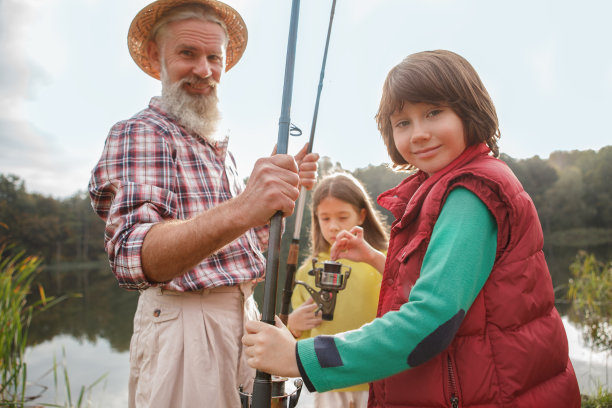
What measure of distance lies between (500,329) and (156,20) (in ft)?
7.51

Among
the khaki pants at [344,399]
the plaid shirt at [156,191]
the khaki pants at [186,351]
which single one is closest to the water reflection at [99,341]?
the khaki pants at [344,399]

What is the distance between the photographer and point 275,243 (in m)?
1.39

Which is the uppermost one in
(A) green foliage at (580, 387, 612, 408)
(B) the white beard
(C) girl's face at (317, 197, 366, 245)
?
(B) the white beard

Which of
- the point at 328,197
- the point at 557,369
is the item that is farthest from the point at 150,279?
the point at 328,197

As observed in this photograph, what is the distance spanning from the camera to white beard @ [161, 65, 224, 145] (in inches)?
86.1

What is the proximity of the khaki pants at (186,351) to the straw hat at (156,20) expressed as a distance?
1470 millimetres

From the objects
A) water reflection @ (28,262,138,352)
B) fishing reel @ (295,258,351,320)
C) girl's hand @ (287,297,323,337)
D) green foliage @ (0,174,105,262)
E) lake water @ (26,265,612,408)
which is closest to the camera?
fishing reel @ (295,258,351,320)

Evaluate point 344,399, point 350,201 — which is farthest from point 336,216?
point 344,399

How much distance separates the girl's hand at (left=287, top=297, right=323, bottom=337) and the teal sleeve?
1.51 m

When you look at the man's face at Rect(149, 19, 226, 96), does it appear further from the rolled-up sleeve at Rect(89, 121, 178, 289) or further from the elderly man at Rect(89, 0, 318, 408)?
the rolled-up sleeve at Rect(89, 121, 178, 289)

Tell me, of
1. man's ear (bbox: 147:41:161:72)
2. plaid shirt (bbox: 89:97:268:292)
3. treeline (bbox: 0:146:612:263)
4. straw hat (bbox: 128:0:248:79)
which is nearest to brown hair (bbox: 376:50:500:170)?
plaid shirt (bbox: 89:97:268:292)

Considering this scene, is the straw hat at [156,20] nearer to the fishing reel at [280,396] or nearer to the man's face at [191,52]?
the man's face at [191,52]

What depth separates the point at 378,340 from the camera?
111 centimetres

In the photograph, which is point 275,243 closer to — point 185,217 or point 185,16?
point 185,217
